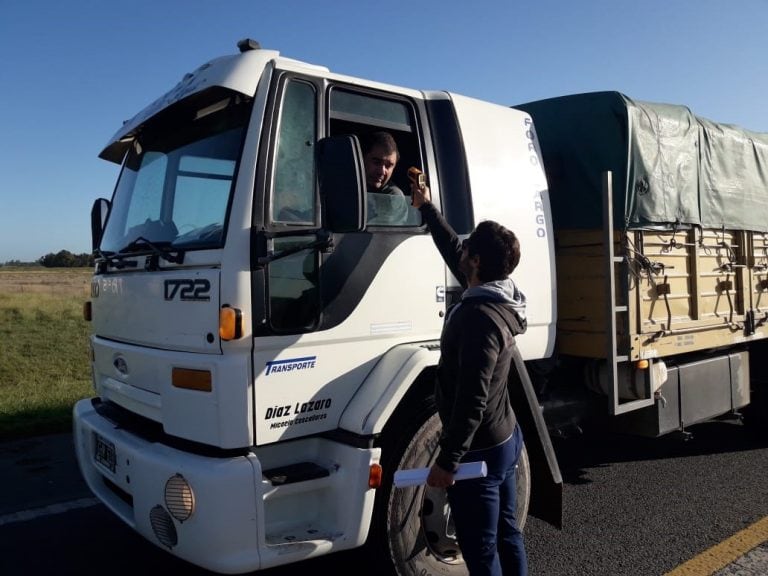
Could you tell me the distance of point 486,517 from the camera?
2652mm

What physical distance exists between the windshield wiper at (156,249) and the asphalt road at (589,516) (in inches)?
72.8

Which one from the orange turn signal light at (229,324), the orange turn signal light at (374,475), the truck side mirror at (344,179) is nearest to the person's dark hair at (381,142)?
the truck side mirror at (344,179)

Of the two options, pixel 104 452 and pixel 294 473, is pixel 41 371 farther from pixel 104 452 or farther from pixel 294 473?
pixel 294 473

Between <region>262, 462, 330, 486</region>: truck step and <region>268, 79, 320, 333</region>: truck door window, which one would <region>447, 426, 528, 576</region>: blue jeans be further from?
<region>268, 79, 320, 333</region>: truck door window

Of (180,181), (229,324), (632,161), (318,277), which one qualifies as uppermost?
(632,161)

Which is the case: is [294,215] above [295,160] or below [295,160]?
below

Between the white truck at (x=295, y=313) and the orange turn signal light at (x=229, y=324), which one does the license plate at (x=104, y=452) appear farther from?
the orange turn signal light at (x=229, y=324)

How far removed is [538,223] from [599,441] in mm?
3273

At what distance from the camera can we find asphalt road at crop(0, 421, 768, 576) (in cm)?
379

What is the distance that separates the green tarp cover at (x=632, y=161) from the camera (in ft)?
13.7

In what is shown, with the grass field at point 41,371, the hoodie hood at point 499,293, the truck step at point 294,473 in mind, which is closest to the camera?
the hoodie hood at point 499,293

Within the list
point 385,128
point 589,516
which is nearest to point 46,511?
point 385,128

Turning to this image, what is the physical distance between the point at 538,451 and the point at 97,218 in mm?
3102

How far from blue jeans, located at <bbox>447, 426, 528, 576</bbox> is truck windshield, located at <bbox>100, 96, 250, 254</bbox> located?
1487 mm
